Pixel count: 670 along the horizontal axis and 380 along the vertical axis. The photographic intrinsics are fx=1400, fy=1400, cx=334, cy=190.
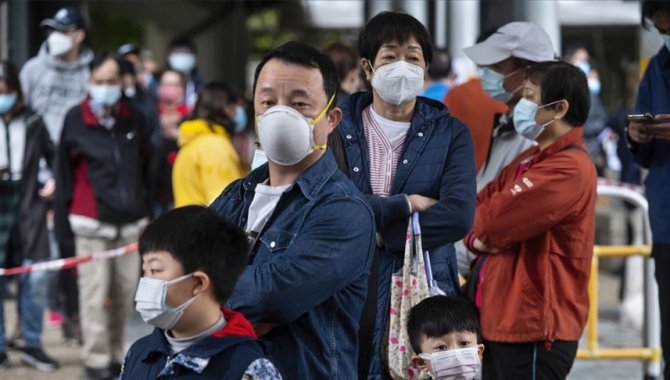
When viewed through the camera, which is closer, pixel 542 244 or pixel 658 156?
pixel 542 244

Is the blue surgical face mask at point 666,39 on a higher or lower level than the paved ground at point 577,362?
→ higher

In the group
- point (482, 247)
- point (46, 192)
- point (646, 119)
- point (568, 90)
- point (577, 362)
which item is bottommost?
point (577, 362)

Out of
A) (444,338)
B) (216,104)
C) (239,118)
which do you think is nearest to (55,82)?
(239,118)

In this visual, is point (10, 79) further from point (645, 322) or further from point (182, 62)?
point (182, 62)

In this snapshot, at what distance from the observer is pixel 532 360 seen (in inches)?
216

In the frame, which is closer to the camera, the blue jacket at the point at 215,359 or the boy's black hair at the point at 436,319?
the blue jacket at the point at 215,359

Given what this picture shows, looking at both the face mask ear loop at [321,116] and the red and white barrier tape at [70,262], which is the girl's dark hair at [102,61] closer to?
the red and white barrier tape at [70,262]

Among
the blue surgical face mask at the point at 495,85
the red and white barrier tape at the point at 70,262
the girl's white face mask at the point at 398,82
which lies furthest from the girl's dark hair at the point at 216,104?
the girl's white face mask at the point at 398,82

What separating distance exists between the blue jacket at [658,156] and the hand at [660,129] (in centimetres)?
28

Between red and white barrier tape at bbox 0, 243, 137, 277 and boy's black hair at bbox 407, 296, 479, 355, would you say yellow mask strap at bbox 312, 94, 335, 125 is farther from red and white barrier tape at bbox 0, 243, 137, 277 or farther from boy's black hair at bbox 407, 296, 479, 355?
red and white barrier tape at bbox 0, 243, 137, 277

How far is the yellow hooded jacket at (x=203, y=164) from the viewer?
8.40m

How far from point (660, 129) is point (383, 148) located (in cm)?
125

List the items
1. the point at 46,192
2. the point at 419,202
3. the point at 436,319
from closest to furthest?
the point at 436,319
the point at 419,202
the point at 46,192

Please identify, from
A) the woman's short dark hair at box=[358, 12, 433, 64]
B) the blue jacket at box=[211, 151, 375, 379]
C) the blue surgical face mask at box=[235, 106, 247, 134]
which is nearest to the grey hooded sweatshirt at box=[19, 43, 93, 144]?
the blue surgical face mask at box=[235, 106, 247, 134]
